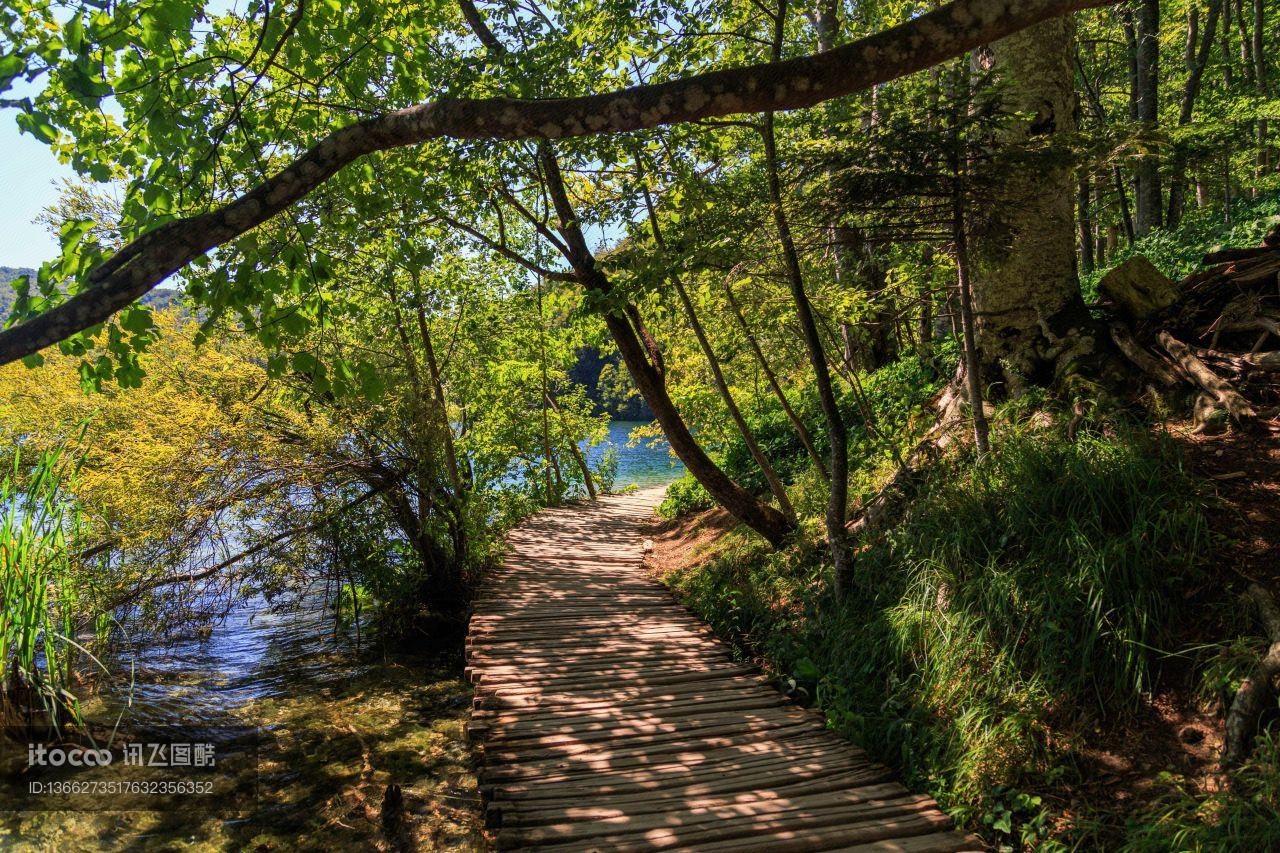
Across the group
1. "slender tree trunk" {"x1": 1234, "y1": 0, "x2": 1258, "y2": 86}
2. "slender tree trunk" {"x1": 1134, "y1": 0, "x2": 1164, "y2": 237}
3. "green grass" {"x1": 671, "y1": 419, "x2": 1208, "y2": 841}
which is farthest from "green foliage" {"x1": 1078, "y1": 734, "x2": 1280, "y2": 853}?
"slender tree trunk" {"x1": 1234, "y1": 0, "x2": 1258, "y2": 86}

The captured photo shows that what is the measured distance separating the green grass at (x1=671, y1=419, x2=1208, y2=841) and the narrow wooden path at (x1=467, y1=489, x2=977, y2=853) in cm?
28

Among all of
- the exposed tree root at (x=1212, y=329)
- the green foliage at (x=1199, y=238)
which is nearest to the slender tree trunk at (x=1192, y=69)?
the green foliage at (x=1199, y=238)

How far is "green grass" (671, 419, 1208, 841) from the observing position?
11.9ft

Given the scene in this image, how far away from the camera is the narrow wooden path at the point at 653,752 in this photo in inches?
139

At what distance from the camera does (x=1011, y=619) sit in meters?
4.10

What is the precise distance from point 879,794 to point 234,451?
6.97 m

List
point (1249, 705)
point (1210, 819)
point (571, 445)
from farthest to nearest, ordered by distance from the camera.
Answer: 1. point (571, 445)
2. point (1249, 705)
3. point (1210, 819)

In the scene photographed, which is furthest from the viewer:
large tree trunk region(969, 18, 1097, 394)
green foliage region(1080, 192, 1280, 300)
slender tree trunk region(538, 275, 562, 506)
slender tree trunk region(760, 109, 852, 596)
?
slender tree trunk region(538, 275, 562, 506)

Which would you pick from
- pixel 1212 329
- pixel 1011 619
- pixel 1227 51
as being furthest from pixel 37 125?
pixel 1227 51

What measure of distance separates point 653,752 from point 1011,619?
2.30 m

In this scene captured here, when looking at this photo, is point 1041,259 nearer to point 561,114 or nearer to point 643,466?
point 561,114

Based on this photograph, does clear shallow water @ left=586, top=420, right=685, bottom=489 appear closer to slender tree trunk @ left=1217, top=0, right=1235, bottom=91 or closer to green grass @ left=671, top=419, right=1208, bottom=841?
slender tree trunk @ left=1217, top=0, right=1235, bottom=91

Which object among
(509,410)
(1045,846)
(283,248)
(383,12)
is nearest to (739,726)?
(1045,846)

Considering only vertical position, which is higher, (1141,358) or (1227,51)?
(1227,51)
